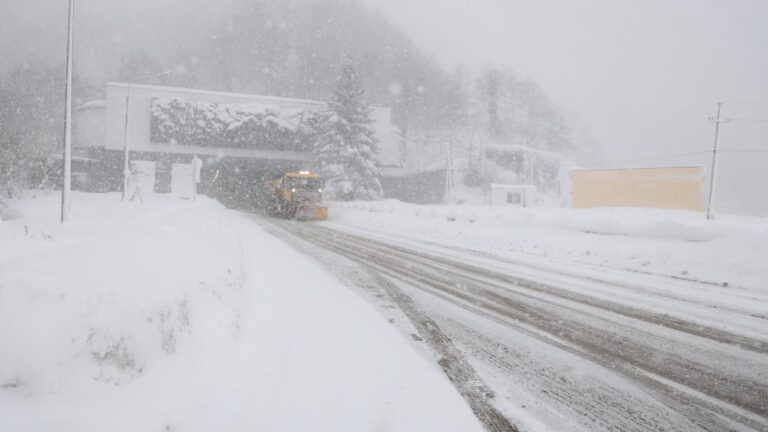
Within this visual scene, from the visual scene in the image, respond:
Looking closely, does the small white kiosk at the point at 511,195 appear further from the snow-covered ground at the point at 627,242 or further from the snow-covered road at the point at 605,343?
the snow-covered road at the point at 605,343

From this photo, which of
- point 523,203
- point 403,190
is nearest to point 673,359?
point 523,203

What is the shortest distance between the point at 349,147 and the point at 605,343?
1368 inches

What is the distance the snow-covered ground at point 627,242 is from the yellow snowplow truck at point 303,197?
9527 millimetres

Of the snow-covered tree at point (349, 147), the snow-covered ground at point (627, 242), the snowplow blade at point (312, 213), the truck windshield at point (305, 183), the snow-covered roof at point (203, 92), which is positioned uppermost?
the snow-covered roof at point (203, 92)

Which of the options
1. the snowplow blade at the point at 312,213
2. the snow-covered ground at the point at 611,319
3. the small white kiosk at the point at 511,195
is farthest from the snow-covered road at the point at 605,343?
the small white kiosk at the point at 511,195

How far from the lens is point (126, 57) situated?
3137 inches

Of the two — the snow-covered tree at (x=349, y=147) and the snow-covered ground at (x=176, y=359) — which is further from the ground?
the snow-covered tree at (x=349, y=147)

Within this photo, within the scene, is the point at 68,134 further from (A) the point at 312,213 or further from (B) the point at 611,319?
(A) the point at 312,213

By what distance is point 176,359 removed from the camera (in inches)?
130

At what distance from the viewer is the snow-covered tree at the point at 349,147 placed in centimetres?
3794

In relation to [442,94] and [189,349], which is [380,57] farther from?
[189,349]

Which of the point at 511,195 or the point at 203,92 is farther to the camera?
the point at 511,195

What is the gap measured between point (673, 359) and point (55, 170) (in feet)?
177

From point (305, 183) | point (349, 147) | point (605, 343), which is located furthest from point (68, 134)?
point (349, 147)
